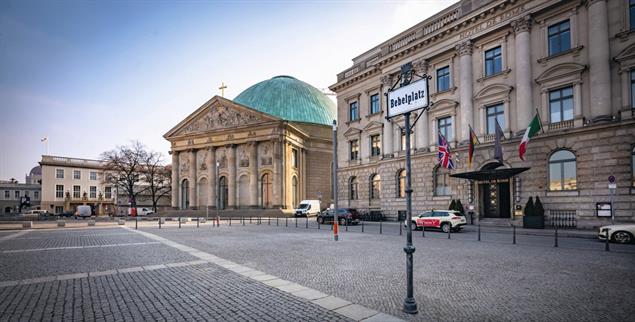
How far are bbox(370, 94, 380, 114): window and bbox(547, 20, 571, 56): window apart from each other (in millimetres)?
18055

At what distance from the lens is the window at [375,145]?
4028 cm

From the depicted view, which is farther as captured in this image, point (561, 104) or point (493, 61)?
point (493, 61)

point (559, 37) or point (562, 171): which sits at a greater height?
point (559, 37)

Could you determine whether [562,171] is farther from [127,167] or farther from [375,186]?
[127,167]

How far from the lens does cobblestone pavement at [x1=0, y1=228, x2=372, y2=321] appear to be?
20.3ft

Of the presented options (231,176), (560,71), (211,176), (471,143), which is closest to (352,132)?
(471,143)

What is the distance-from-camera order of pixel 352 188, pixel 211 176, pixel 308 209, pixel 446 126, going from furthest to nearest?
pixel 211 176 → pixel 308 209 → pixel 352 188 → pixel 446 126

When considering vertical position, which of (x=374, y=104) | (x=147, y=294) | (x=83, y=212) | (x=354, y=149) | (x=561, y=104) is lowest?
(x=83, y=212)

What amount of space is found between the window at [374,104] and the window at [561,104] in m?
18.0

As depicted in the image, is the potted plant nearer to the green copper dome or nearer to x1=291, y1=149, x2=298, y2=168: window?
x1=291, y1=149, x2=298, y2=168: window

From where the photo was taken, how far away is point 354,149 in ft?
144

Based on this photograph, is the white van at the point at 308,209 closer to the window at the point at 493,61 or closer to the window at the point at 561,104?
the window at the point at 493,61

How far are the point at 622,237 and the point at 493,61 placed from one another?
17939mm

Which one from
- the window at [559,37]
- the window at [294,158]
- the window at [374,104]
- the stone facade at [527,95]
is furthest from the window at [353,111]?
the window at [559,37]
